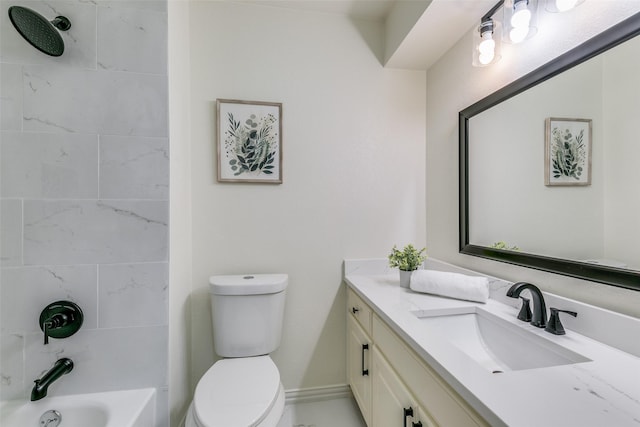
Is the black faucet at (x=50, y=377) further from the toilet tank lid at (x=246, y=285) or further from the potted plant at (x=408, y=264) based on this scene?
the potted plant at (x=408, y=264)

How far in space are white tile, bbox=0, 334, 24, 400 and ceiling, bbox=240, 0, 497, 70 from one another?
1991mm

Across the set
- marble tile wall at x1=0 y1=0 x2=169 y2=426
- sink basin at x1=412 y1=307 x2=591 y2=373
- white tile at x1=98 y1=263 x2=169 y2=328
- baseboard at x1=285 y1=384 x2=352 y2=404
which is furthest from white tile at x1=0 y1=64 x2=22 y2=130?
baseboard at x1=285 y1=384 x2=352 y2=404

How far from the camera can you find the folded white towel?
3.91ft

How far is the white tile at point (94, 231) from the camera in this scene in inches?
42.2

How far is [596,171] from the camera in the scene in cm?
87

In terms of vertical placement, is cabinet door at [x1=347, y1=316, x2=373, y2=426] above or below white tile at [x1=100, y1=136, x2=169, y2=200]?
below

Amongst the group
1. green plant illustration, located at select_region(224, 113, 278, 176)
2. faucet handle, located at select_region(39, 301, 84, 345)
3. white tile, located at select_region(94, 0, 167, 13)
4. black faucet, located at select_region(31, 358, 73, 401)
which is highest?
white tile, located at select_region(94, 0, 167, 13)

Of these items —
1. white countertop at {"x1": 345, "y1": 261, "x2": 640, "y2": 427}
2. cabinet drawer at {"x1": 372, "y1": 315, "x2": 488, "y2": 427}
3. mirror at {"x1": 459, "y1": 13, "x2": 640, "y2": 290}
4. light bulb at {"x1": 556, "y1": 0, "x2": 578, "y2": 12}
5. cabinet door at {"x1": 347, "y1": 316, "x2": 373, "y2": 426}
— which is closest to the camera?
white countertop at {"x1": 345, "y1": 261, "x2": 640, "y2": 427}

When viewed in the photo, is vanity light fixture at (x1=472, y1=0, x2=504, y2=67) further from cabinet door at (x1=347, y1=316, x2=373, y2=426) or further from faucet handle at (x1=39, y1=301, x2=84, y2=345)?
faucet handle at (x1=39, y1=301, x2=84, y2=345)

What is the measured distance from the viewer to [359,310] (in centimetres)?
149

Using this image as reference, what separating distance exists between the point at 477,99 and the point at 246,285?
154 cm

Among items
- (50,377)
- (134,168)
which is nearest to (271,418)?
(50,377)

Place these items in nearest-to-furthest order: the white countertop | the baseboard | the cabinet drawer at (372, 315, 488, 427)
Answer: the white countertop → the cabinet drawer at (372, 315, 488, 427) → the baseboard

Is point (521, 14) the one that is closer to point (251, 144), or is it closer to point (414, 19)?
point (414, 19)
